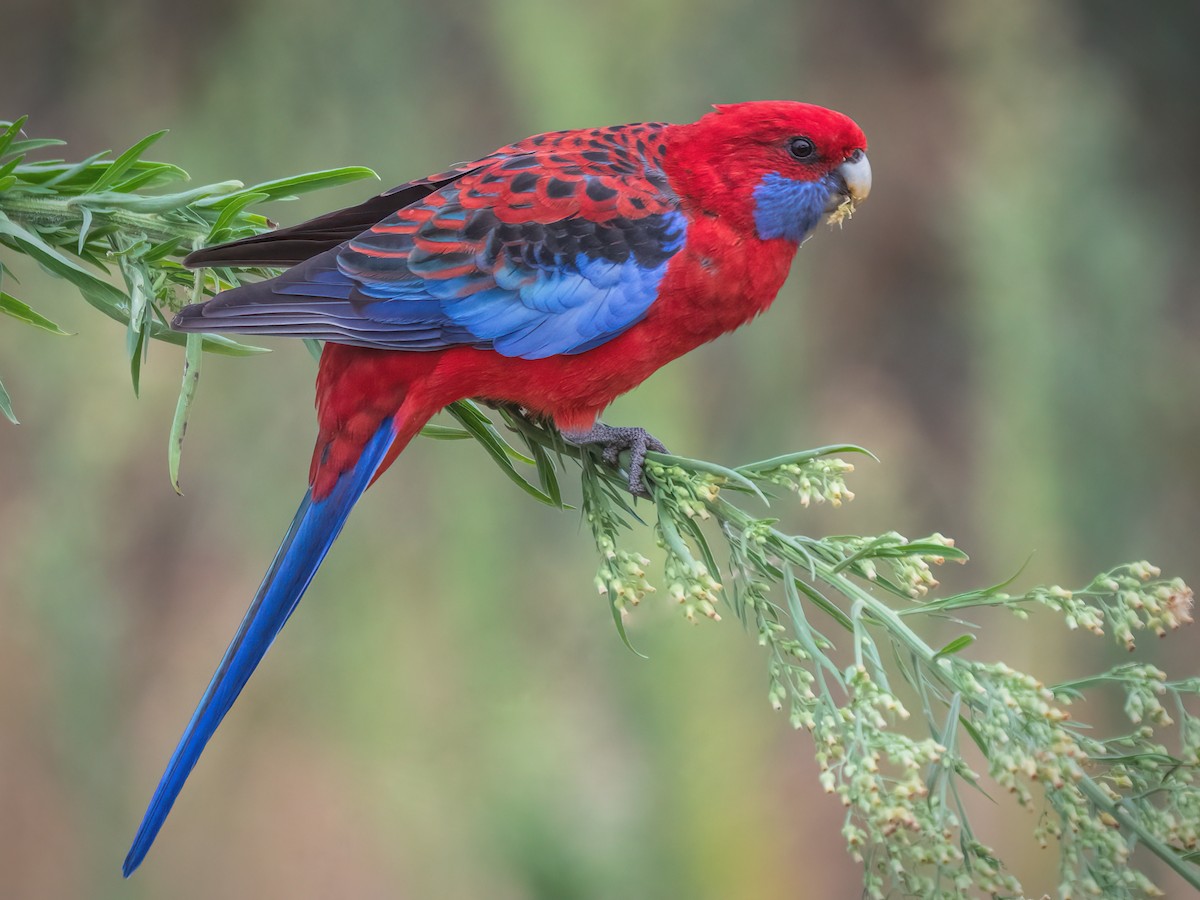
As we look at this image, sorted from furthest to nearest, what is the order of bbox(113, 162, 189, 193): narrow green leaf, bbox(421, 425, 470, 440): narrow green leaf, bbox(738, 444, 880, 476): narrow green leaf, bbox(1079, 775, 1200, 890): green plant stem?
bbox(421, 425, 470, 440): narrow green leaf, bbox(113, 162, 189, 193): narrow green leaf, bbox(738, 444, 880, 476): narrow green leaf, bbox(1079, 775, 1200, 890): green plant stem

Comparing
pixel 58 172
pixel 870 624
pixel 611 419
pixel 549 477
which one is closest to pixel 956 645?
pixel 870 624

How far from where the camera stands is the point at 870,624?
0.60 metres

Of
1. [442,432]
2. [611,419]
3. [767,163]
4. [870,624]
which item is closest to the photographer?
[870,624]

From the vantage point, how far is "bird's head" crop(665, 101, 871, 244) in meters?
0.95

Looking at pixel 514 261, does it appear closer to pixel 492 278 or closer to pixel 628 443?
pixel 492 278

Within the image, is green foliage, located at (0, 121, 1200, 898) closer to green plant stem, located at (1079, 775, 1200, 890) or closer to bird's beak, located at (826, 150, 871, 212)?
green plant stem, located at (1079, 775, 1200, 890)

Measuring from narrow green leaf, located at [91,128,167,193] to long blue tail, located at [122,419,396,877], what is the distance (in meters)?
0.25

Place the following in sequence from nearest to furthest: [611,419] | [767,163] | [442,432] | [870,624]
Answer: [870,624]
[442,432]
[767,163]
[611,419]

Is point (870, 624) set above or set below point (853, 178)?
below

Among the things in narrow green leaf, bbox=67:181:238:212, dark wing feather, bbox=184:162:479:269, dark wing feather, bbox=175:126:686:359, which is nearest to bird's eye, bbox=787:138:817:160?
dark wing feather, bbox=175:126:686:359

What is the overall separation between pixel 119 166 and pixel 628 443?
0.40 meters

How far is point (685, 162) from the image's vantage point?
96 cm

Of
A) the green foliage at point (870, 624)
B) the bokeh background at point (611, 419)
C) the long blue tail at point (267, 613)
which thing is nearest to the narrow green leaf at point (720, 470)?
the green foliage at point (870, 624)

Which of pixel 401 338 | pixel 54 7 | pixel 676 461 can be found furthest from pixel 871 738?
pixel 54 7
